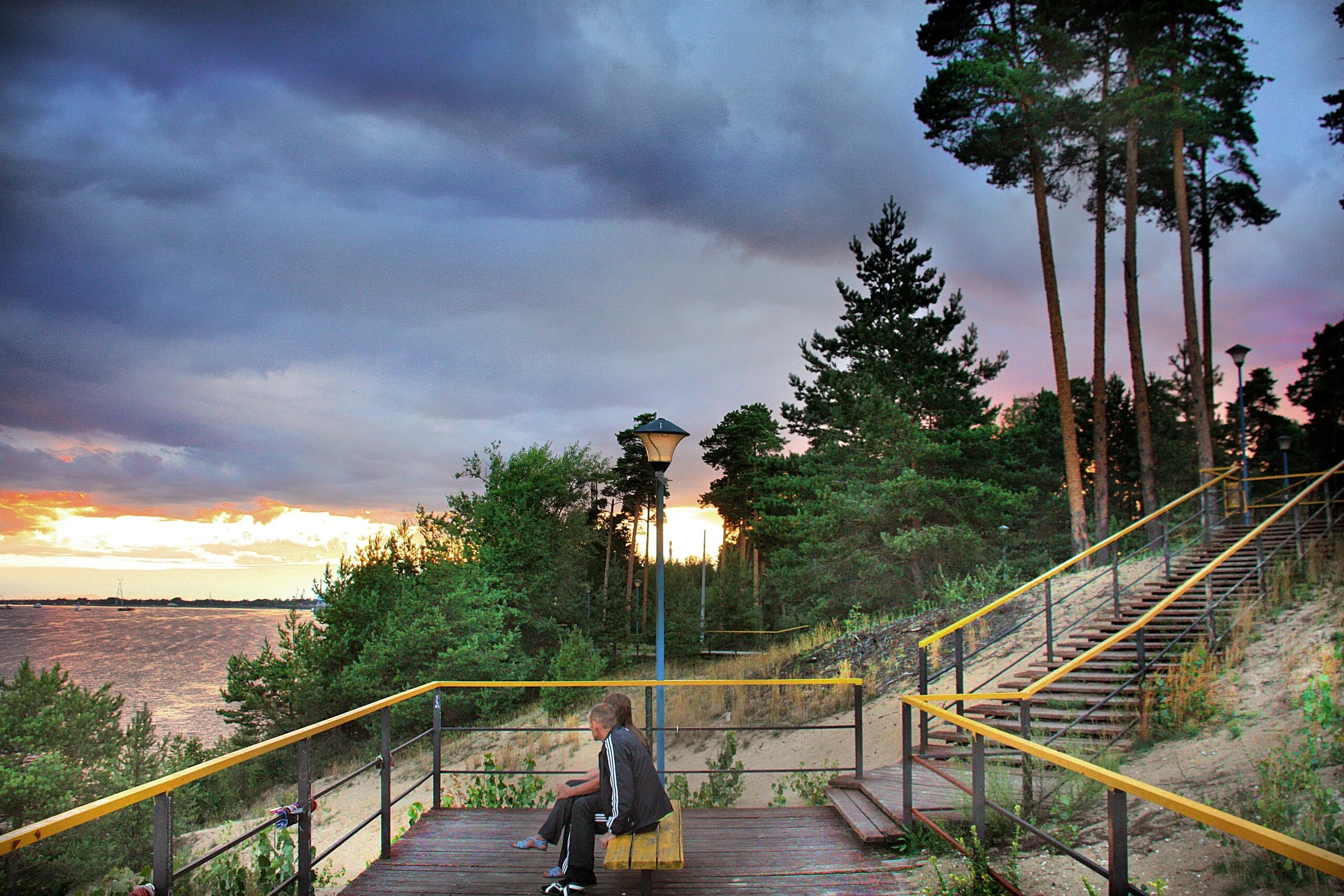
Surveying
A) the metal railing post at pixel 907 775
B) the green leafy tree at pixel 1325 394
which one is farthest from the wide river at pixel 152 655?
the green leafy tree at pixel 1325 394

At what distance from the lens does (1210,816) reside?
2465 millimetres

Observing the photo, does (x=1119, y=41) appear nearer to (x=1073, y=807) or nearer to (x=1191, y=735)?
(x=1191, y=735)

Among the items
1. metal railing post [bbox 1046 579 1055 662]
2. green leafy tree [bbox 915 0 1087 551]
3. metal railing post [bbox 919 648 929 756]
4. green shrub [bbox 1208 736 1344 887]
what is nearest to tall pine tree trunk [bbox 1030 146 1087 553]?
green leafy tree [bbox 915 0 1087 551]

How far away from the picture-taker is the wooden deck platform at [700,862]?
4.71 m

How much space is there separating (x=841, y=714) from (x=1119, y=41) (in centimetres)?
1822

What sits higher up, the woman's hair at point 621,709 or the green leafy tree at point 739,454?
the green leafy tree at point 739,454

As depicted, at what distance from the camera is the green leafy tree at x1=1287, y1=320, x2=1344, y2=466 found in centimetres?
2797

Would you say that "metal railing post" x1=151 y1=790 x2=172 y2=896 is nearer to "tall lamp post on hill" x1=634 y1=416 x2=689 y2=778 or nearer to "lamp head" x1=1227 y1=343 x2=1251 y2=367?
"tall lamp post on hill" x1=634 y1=416 x2=689 y2=778

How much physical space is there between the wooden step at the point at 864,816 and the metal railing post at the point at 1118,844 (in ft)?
8.28

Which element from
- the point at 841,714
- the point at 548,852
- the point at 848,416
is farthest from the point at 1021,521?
the point at 548,852

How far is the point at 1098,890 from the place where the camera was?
4.88 meters

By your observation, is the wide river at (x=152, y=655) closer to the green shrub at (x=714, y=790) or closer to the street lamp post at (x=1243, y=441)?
the green shrub at (x=714, y=790)

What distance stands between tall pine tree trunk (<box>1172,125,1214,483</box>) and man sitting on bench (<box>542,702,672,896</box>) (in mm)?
17903

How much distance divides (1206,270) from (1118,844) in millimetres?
29954
